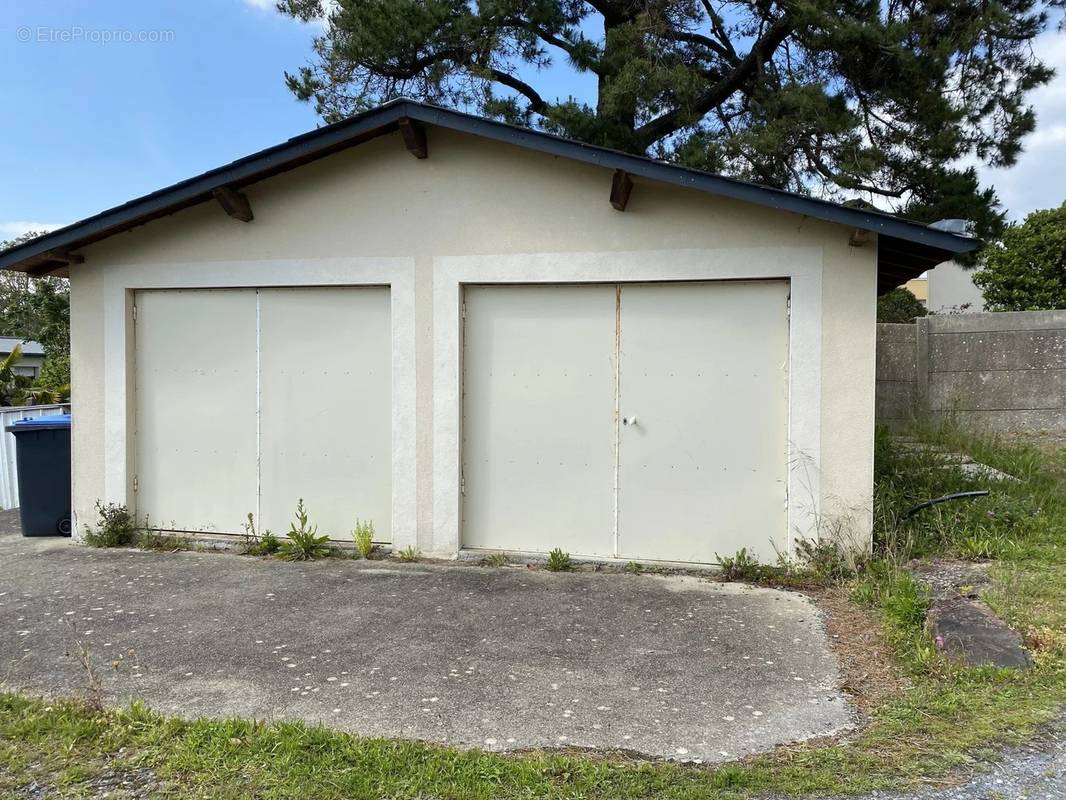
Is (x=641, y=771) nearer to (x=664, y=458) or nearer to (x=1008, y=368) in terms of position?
(x=664, y=458)

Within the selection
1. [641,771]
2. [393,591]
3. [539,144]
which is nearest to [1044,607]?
[641,771]

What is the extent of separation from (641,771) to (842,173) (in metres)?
9.49

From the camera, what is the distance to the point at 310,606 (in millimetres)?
5258

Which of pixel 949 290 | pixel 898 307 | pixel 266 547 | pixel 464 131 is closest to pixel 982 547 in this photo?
pixel 464 131

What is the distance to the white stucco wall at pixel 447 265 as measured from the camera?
19.1ft

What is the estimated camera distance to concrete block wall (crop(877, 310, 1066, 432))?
11.1 m

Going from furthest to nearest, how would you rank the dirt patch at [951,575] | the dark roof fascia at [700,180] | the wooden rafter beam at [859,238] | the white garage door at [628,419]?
1. the white garage door at [628,419]
2. the wooden rafter beam at [859,238]
3. the dark roof fascia at [700,180]
4. the dirt patch at [951,575]

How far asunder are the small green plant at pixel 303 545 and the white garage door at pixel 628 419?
1.29 m

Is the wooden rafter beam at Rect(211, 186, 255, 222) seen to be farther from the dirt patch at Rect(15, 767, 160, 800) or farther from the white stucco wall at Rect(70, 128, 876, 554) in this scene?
the dirt patch at Rect(15, 767, 160, 800)

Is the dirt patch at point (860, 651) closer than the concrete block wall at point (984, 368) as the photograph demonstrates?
Yes

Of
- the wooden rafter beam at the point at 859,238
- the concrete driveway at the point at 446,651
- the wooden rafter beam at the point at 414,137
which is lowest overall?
the concrete driveway at the point at 446,651

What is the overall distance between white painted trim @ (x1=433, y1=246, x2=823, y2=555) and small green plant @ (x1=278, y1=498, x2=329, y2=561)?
1.02 m

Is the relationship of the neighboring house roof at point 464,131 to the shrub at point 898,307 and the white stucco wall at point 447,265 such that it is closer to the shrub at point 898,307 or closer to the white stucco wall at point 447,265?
the white stucco wall at point 447,265

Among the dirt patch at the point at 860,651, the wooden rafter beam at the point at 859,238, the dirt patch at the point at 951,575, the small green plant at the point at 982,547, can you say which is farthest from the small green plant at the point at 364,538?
the small green plant at the point at 982,547
